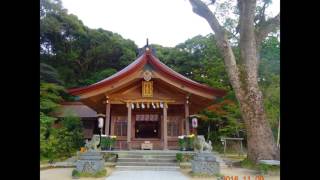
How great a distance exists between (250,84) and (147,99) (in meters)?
2.82

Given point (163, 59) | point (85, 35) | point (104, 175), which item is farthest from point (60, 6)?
point (104, 175)

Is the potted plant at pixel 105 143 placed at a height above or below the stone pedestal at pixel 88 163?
above

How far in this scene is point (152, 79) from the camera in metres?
8.59

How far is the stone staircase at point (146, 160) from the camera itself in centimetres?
711

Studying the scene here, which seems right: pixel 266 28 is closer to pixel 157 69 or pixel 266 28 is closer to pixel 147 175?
pixel 157 69

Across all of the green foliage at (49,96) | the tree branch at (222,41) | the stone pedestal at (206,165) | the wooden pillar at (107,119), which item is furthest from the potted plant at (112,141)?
the tree branch at (222,41)

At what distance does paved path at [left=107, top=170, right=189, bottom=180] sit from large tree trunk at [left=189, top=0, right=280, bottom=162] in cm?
182

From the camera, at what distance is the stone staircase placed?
23.3ft

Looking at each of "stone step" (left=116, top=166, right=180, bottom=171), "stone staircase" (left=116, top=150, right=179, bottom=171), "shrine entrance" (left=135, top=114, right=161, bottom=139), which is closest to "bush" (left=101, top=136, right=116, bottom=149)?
"stone staircase" (left=116, top=150, right=179, bottom=171)

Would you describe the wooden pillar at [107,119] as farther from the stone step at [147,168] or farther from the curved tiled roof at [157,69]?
the stone step at [147,168]

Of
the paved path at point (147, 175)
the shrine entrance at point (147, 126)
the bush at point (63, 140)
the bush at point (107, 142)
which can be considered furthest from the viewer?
the shrine entrance at point (147, 126)

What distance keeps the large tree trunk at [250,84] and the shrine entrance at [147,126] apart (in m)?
3.18

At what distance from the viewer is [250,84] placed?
708 centimetres
